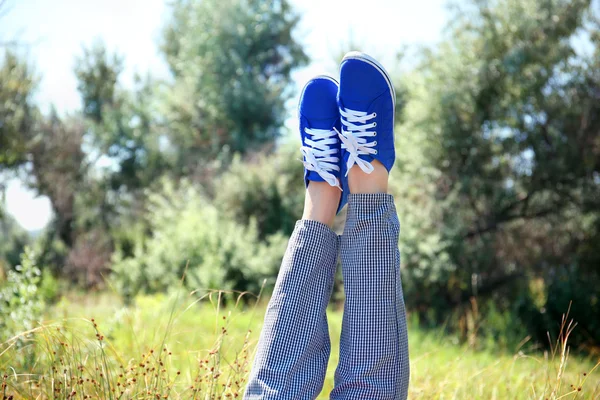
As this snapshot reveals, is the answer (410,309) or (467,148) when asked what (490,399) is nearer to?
(410,309)

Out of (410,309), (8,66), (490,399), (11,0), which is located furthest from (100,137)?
(490,399)

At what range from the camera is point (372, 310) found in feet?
5.78

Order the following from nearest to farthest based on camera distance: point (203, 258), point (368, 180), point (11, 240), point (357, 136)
→ point (368, 180), point (357, 136), point (203, 258), point (11, 240)

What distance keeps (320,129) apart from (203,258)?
21.2ft

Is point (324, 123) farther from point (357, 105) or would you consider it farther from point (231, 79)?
point (231, 79)

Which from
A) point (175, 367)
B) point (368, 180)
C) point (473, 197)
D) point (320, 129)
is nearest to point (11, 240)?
point (473, 197)

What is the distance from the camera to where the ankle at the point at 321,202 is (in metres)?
2.00

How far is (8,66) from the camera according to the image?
9.69 meters

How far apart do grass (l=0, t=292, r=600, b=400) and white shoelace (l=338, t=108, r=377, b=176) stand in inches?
29.3

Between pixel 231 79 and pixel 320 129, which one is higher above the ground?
pixel 231 79

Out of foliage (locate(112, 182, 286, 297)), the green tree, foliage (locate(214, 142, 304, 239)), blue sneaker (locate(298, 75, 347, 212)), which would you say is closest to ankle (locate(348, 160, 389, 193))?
blue sneaker (locate(298, 75, 347, 212))

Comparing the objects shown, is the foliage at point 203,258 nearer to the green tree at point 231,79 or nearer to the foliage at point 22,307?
the foliage at point 22,307

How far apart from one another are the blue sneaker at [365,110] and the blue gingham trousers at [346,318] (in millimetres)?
290

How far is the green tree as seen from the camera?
14320mm
